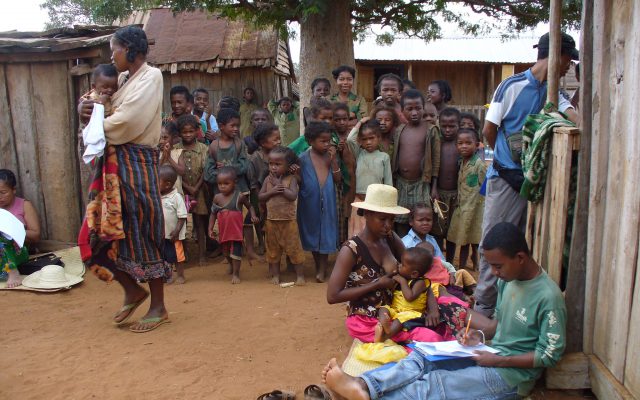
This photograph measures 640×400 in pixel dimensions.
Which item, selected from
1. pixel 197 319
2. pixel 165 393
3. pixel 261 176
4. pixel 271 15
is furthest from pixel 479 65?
pixel 165 393

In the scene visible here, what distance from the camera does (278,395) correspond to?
3.21 m

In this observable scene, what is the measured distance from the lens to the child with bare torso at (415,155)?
226 inches

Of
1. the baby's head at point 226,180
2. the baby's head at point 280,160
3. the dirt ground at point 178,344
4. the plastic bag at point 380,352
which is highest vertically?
the baby's head at point 280,160

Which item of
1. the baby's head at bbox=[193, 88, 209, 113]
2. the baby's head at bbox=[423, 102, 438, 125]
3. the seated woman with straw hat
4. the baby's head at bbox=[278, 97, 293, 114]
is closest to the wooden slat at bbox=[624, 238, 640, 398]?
the seated woman with straw hat

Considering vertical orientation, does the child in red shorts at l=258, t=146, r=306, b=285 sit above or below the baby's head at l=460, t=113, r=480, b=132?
below

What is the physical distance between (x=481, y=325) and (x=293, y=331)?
146 cm

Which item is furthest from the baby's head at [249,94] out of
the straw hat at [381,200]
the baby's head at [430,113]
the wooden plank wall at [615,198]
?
the wooden plank wall at [615,198]

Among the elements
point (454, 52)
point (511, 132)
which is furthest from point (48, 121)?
point (454, 52)

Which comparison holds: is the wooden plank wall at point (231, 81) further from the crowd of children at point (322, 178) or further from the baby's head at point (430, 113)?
the crowd of children at point (322, 178)

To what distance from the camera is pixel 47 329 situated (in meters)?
4.50

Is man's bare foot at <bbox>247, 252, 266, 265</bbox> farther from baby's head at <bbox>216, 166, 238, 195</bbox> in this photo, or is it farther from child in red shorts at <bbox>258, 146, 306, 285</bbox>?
baby's head at <bbox>216, 166, 238, 195</bbox>

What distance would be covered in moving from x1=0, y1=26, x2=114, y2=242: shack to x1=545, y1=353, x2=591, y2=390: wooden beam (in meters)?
5.00

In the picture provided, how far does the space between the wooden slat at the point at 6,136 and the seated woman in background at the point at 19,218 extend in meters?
0.34

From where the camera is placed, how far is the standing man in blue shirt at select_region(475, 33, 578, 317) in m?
3.82
